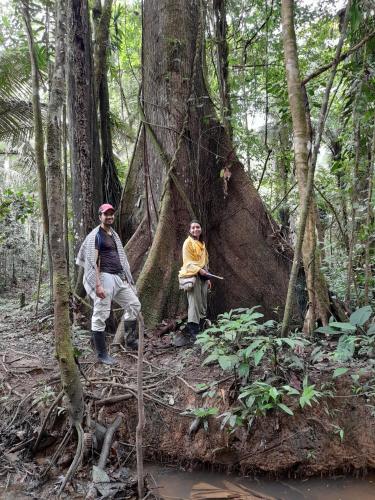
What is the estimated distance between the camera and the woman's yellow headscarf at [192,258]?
539 cm

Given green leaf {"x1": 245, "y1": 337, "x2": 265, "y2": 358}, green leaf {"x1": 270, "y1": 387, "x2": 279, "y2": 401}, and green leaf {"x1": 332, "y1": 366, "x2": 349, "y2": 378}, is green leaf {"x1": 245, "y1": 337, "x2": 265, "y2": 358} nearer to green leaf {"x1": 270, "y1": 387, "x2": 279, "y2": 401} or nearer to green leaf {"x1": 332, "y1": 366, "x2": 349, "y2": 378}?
green leaf {"x1": 270, "y1": 387, "x2": 279, "y2": 401}

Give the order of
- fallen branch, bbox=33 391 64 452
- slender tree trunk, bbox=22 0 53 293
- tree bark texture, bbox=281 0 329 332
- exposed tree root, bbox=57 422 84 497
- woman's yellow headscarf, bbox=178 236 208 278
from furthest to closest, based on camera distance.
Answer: slender tree trunk, bbox=22 0 53 293 → woman's yellow headscarf, bbox=178 236 208 278 → tree bark texture, bbox=281 0 329 332 → fallen branch, bbox=33 391 64 452 → exposed tree root, bbox=57 422 84 497

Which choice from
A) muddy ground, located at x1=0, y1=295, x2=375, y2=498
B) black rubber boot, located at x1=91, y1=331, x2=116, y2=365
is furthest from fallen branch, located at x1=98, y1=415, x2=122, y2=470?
black rubber boot, located at x1=91, y1=331, x2=116, y2=365

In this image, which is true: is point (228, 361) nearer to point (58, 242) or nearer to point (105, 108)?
point (58, 242)

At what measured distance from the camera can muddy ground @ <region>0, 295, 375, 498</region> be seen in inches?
149

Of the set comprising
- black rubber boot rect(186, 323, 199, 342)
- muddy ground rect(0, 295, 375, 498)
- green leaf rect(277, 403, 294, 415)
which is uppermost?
black rubber boot rect(186, 323, 199, 342)

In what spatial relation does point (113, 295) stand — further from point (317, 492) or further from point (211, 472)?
point (317, 492)

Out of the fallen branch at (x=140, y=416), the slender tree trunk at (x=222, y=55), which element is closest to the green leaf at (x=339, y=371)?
the fallen branch at (x=140, y=416)

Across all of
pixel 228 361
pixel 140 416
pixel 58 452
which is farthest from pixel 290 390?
pixel 58 452

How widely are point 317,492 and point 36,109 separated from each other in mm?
5520

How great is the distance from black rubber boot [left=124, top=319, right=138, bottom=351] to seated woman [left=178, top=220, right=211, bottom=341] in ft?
2.25

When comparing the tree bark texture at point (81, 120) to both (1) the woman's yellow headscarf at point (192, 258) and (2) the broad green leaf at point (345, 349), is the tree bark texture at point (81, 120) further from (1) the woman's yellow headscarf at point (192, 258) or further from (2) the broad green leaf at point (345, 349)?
(2) the broad green leaf at point (345, 349)

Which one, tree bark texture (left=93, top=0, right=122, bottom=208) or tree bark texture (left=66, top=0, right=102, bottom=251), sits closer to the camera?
tree bark texture (left=66, top=0, right=102, bottom=251)

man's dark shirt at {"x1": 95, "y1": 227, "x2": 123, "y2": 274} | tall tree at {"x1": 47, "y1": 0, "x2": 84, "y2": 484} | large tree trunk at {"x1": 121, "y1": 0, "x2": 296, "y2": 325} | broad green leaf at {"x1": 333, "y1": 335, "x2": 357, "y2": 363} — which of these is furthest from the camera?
large tree trunk at {"x1": 121, "y1": 0, "x2": 296, "y2": 325}
